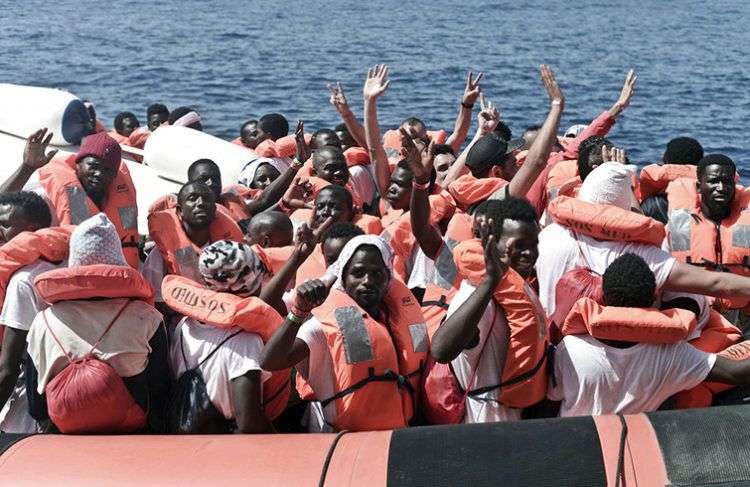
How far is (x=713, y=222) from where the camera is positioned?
5836mm

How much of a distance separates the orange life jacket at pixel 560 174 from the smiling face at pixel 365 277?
7.60 ft

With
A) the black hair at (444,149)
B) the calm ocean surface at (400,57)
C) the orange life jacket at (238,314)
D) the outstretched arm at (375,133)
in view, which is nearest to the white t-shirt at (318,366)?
the orange life jacket at (238,314)

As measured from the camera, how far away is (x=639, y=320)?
3.98m

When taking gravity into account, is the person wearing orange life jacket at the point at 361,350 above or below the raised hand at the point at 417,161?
below

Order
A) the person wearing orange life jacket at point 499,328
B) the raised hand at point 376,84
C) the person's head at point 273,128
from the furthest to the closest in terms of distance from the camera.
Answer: the person's head at point 273,128
the raised hand at point 376,84
the person wearing orange life jacket at point 499,328

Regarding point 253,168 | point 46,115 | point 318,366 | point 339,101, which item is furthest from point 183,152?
point 318,366

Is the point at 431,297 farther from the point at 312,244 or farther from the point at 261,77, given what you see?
the point at 261,77

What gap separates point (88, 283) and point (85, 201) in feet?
7.14

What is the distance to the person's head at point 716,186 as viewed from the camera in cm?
575

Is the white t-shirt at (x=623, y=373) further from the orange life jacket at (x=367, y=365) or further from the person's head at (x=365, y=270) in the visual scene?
the person's head at (x=365, y=270)

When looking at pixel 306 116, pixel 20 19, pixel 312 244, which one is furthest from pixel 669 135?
pixel 20 19

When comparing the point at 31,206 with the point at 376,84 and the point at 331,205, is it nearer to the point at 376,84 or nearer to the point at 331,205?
the point at 331,205

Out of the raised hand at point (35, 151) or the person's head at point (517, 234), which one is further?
the raised hand at point (35, 151)

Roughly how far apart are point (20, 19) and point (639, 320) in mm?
31531
